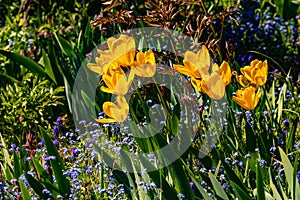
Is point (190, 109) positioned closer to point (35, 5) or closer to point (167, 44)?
point (167, 44)

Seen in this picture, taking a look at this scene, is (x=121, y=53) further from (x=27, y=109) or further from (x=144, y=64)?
(x=27, y=109)

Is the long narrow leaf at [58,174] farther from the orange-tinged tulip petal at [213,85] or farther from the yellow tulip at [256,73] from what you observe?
the yellow tulip at [256,73]

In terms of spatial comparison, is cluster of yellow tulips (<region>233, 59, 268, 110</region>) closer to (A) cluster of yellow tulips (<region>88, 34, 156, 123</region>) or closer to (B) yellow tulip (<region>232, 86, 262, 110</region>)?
(B) yellow tulip (<region>232, 86, 262, 110</region>)

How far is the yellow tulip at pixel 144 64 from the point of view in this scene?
2.24 m

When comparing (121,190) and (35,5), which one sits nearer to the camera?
(121,190)

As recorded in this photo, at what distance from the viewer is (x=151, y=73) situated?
7.42 ft

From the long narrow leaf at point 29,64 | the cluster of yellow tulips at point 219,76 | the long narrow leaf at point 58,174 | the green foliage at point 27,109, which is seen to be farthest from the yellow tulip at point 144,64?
the long narrow leaf at point 29,64

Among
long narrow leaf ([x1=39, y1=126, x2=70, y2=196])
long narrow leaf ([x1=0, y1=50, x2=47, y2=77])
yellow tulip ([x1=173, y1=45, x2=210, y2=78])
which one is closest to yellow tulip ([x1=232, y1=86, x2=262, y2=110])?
yellow tulip ([x1=173, y1=45, x2=210, y2=78])

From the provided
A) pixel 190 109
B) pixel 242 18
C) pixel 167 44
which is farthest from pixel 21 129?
pixel 242 18

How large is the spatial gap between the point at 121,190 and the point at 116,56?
1.66ft

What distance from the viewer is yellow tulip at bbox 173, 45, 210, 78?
217 cm

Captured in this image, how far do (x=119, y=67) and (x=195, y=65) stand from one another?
277 mm

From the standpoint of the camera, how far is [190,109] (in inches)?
107

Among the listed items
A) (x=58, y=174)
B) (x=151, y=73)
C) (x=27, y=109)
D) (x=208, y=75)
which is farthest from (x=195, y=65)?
(x=27, y=109)
